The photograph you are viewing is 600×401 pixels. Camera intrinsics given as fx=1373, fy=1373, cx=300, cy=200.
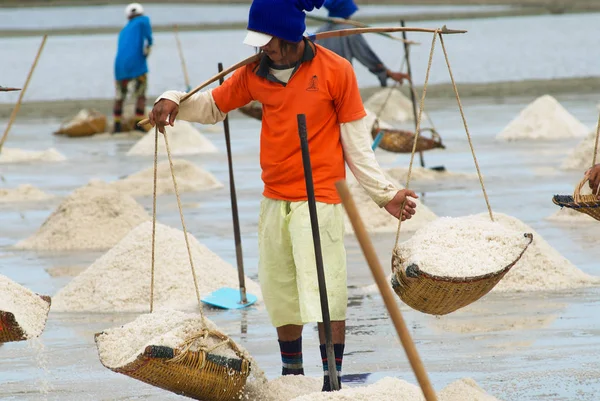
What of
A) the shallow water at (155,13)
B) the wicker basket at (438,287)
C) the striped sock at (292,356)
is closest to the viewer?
the wicker basket at (438,287)

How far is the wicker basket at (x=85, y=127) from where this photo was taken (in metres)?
17.4

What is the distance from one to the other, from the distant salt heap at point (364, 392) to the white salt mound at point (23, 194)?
7.06 meters

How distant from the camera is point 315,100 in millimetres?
4668

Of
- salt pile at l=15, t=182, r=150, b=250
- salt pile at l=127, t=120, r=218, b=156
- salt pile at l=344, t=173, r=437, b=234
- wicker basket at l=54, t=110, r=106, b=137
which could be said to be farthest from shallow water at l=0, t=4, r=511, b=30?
salt pile at l=15, t=182, r=150, b=250

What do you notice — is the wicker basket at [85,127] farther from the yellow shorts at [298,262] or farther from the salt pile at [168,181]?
the yellow shorts at [298,262]

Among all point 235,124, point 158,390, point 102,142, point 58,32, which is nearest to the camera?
point 158,390

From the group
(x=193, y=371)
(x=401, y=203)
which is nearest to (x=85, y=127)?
(x=401, y=203)

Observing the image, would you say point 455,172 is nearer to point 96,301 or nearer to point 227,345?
point 96,301

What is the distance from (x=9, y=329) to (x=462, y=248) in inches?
62.0

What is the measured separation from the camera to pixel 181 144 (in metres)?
14.9

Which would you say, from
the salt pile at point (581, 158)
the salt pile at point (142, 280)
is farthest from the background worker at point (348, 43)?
the salt pile at point (142, 280)

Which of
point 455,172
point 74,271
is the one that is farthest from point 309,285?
point 455,172

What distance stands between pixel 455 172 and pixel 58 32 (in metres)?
42.8

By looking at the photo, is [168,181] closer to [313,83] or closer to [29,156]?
[29,156]
